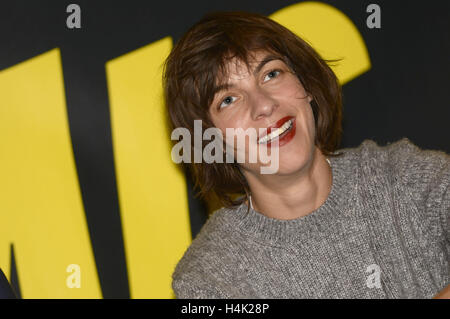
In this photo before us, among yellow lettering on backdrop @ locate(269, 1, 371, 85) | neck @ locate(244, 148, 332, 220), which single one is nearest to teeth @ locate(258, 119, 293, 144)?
neck @ locate(244, 148, 332, 220)

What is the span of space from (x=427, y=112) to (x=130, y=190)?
1.14 metres

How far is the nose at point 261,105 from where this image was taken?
5.72ft

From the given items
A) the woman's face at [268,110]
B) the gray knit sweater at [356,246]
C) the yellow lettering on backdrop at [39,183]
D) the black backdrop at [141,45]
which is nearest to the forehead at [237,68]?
the woman's face at [268,110]

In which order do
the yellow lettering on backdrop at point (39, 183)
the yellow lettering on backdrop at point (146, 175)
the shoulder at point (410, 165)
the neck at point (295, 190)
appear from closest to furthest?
the shoulder at point (410, 165) → the neck at point (295, 190) → the yellow lettering on backdrop at point (39, 183) → the yellow lettering on backdrop at point (146, 175)

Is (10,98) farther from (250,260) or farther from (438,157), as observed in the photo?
(438,157)

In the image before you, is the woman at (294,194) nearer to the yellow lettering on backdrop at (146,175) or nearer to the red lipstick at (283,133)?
the red lipstick at (283,133)

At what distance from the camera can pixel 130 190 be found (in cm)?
225

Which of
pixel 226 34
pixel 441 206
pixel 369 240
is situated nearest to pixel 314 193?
pixel 369 240

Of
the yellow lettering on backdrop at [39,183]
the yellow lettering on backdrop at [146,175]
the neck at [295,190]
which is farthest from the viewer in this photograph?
Answer: the yellow lettering on backdrop at [146,175]

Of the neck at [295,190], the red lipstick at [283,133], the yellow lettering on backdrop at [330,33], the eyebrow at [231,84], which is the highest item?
the yellow lettering on backdrop at [330,33]

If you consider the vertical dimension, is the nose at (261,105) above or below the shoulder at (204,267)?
above

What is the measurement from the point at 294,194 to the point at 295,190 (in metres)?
0.01

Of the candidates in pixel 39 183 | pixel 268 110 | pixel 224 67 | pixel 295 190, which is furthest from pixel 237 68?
pixel 39 183

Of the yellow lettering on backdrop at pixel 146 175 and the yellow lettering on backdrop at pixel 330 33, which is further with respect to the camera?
the yellow lettering on backdrop at pixel 330 33
